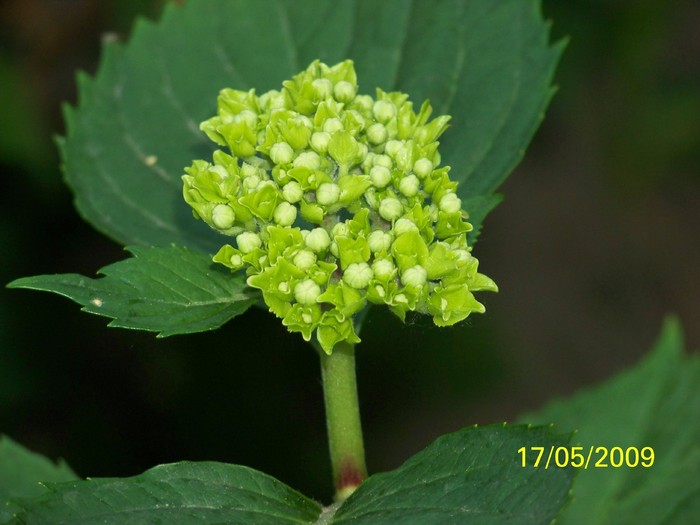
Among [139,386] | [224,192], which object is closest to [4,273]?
[139,386]

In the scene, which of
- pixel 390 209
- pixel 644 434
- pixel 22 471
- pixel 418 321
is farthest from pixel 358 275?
pixel 418 321

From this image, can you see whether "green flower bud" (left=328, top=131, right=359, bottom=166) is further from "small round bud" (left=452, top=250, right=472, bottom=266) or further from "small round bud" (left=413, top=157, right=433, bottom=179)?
"small round bud" (left=452, top=250, right=472, bottom=266)

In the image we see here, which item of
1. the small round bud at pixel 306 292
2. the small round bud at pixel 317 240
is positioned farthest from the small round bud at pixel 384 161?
the small round bud at pixel 306 292

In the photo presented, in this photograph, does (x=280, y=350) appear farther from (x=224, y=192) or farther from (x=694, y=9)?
(x=694, y=9)

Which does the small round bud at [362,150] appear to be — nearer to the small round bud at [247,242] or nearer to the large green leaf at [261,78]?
the small round bud at [247,242]

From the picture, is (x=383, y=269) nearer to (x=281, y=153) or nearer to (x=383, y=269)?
(x=383, y=269)

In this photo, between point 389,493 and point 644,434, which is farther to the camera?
point 644,434

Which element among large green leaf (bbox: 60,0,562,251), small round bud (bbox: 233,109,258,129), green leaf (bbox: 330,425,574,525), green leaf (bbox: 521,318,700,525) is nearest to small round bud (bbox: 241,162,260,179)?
small round bud (bbox: 233,109,258,129)

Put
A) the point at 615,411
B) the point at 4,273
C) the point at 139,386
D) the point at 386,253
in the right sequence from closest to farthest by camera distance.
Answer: the point at 386,253 < the point at 615,411 < the point at 4,273 < the point at 139,386
